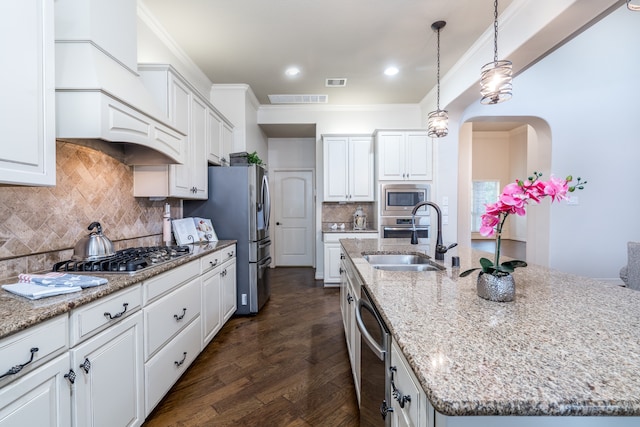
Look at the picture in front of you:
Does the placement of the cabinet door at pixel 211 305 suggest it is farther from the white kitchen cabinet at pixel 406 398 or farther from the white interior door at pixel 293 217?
the white interior door at pixel 293 217

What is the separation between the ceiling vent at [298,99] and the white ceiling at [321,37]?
0.34 meters

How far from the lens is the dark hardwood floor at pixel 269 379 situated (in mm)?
1687

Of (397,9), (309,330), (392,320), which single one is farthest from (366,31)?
(309,330)

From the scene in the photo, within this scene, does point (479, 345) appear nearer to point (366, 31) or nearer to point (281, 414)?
point (281, 414)

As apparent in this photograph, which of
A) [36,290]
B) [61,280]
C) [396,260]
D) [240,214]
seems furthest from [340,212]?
[36,290]

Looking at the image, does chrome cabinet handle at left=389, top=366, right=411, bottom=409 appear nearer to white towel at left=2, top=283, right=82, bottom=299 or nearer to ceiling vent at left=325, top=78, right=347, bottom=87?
white towel at left=2, top=283, right=82, bottom=299

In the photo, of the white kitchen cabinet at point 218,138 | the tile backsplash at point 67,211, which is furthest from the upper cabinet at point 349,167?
the tile backsplash at point 67,211

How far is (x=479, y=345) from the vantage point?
0.68 m

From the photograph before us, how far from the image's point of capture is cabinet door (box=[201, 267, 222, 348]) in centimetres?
234

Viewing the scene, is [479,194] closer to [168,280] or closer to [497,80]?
[497,80]

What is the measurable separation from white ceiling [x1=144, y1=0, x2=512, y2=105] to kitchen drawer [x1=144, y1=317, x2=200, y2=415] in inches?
105

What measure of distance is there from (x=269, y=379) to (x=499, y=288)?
1762mm

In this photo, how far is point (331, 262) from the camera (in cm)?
426

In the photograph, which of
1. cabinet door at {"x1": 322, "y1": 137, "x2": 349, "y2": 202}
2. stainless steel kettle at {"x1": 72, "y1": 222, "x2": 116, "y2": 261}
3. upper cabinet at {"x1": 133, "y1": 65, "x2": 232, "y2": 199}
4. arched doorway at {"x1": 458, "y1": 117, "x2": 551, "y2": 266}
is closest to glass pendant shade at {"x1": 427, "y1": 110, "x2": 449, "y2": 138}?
arched doorway at {"x1": 458, "y1": 117, "x2": 551, "y2": 266}
